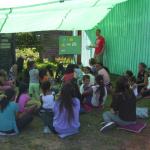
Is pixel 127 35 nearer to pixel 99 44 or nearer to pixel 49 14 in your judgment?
pixel 99 44

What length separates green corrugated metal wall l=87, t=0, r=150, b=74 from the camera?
1468cm

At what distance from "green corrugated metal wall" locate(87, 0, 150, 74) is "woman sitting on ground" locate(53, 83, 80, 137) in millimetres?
6585

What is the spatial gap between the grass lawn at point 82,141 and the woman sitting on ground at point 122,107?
0.72 ft

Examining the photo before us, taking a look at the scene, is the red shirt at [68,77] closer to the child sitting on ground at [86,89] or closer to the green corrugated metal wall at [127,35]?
the child sitting on ground at [86,89]

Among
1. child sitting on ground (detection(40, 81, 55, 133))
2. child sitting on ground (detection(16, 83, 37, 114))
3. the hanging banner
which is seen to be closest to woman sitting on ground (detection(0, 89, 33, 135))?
child sitting on ground (detection(16, 83, 37, 114))

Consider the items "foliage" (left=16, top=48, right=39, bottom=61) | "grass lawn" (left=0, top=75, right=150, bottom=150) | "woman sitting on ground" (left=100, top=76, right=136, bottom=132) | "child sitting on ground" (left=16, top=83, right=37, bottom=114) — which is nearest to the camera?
"grass lawn" (left=0, top=75, right=150, bottom=150)

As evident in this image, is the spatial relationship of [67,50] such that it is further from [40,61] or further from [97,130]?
[97,130]

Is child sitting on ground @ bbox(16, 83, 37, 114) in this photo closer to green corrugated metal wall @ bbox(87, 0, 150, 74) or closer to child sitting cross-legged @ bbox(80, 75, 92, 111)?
child sitting cross-legged @ bbox(80, 75, 92, 111)

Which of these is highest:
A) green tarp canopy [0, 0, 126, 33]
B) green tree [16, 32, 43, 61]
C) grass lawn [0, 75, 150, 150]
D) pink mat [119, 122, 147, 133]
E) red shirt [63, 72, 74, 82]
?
A: green tarp canopy [0, 0, 126, 33]

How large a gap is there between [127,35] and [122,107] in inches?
300

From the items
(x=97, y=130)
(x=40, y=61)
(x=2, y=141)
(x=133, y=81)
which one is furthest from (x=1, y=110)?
(x=40, y=61)

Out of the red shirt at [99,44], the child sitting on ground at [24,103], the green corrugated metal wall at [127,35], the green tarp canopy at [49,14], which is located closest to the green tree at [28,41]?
the green tarp canopy at [49,14]

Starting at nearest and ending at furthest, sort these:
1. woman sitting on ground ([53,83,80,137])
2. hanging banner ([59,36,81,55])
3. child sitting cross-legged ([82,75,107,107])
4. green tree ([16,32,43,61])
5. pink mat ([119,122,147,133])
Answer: woman sitting on ground ([53,83,80,137])
pink mat ([119,122,147,133])
child sitting cross-legged ([82,75,107,107])
hanging banner ([59,36,81,55])
green tree ([16,32,43,61])

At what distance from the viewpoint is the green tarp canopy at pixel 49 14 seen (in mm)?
11414
